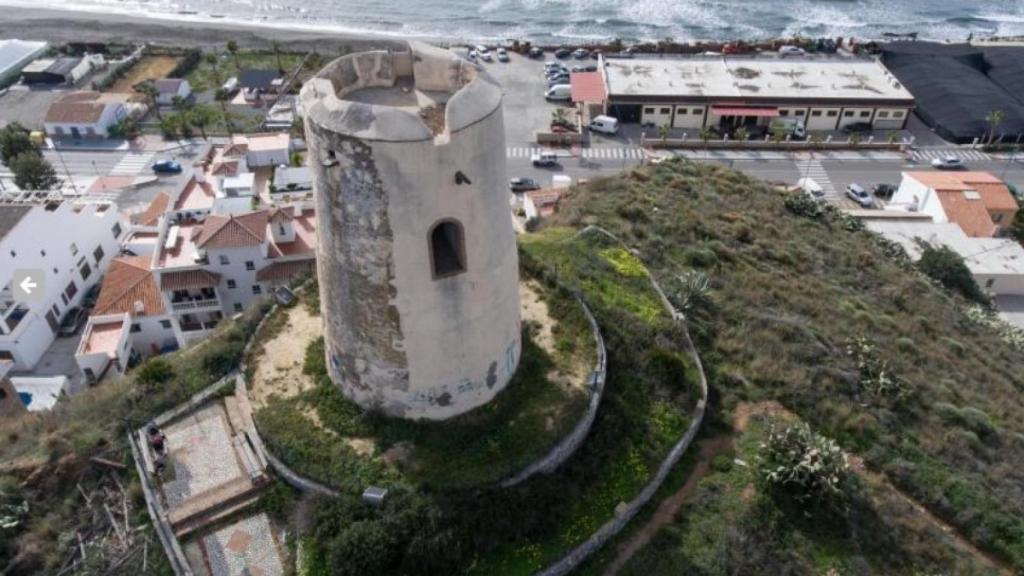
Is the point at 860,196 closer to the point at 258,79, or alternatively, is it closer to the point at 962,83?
the point at 962,83

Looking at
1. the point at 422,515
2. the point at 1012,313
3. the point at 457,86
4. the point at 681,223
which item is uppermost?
the point at 457,86

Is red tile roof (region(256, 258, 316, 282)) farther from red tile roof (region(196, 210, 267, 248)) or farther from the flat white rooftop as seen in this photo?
the flat white rooftop

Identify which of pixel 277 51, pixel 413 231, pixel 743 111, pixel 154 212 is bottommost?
pixel 743 111

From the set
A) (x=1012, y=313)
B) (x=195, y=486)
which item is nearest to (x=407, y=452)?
(x=195, y=486)

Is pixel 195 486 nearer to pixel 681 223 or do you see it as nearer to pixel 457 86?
pixel 457 86

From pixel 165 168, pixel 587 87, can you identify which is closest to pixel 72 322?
pixel 165 168

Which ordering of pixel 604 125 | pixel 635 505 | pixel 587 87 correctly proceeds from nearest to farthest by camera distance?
pixel 635 505 → pixel 604 125 → pixel 587 87

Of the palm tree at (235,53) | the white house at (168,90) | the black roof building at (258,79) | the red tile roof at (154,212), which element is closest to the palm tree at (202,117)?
the white house at (168,90)
